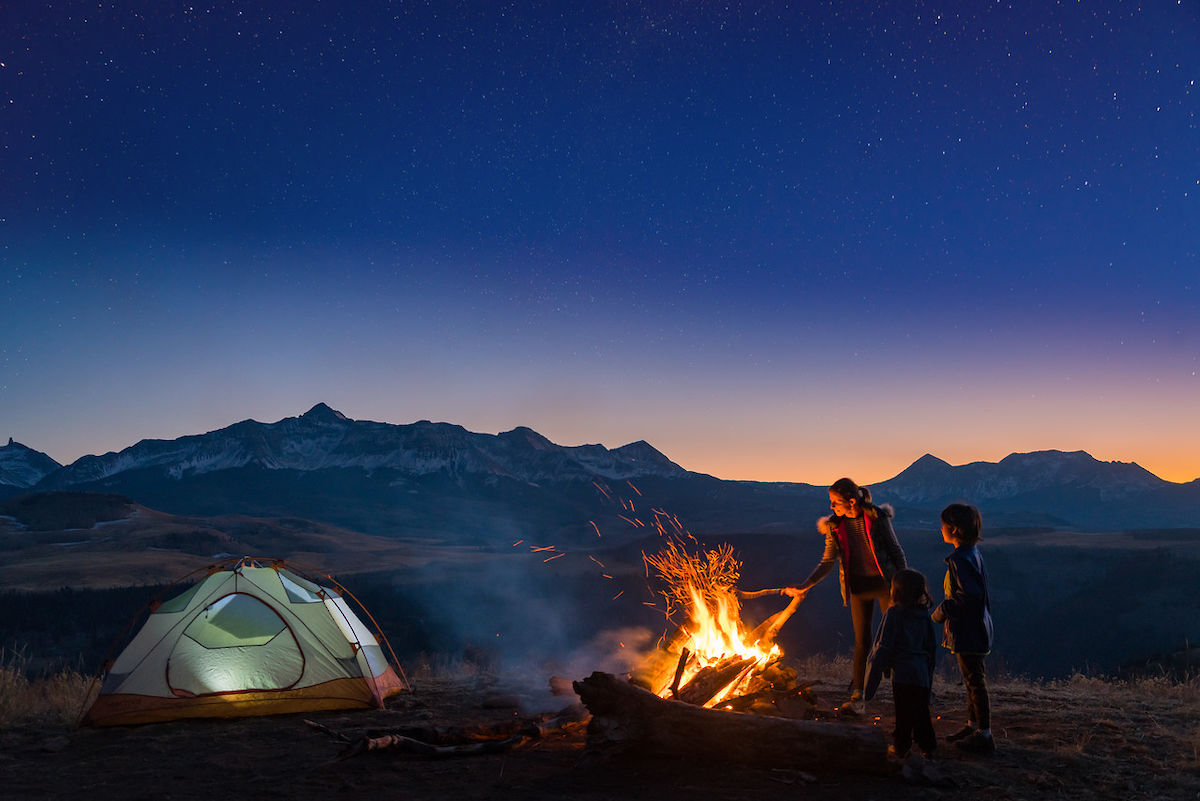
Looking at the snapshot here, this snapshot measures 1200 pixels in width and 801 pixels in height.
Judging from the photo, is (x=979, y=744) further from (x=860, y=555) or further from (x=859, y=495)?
(x=859, y=495)

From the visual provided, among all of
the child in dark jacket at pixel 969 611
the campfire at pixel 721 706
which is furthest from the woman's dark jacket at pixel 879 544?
the child in dark jacket at pixel 969 611

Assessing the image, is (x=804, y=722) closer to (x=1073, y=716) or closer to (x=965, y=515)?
(x=965, y=515)

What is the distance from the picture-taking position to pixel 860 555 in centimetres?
766

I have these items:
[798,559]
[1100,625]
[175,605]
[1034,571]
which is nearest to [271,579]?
[175,605]

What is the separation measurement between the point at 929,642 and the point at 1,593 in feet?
224

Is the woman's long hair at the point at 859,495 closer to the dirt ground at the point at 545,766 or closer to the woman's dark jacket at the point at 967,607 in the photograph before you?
the woman's dark jacket at the point at 967,607

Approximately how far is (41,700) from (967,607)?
38.9ft

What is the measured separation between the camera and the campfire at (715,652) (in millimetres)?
7676

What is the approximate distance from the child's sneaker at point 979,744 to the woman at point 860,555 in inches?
45.9

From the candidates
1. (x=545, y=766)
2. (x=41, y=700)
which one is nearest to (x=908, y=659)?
(x=545, y=766)

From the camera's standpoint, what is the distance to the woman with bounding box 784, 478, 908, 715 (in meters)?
7.53

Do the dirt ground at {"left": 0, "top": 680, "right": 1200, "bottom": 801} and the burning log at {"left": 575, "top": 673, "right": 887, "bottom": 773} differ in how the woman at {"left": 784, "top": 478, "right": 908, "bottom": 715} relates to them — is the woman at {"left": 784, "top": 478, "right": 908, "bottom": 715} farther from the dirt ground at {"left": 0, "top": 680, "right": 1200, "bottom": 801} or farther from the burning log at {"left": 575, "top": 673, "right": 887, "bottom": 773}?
the burning log at {"left": 575, "top": 673, "right": 887, "bottom": 773}

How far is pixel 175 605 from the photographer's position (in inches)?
391

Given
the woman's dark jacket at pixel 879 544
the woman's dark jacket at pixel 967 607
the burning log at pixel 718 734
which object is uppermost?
the woman's dark jacket at pixel 879 544
